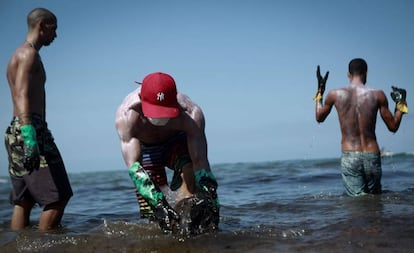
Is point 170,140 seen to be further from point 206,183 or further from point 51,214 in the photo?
point 51,214

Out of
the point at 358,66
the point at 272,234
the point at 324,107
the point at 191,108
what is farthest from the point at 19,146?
the point at 358,66

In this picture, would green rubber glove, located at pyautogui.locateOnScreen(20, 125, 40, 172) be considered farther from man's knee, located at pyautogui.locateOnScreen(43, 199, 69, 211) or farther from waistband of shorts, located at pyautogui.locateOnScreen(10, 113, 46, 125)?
man's knee, located at pyautogui.locateOnScreen(43, 199, 69, 211)

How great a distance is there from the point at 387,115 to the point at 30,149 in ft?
13.4

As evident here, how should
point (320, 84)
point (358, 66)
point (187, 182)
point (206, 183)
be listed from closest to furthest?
point (206, 183)
point (187, 182)
point (358, 66)
point (320, 84)

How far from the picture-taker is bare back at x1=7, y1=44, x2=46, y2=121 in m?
3.42

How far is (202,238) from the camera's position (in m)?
3.31

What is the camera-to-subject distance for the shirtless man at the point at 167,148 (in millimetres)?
3309

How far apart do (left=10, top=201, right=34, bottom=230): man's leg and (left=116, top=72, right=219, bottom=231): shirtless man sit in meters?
1.01

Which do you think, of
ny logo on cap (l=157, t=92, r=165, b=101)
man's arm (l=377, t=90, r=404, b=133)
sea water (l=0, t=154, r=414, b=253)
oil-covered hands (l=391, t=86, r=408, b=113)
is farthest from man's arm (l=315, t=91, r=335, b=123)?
ny logo on cap (l=157, t=92, r=165, b=101)

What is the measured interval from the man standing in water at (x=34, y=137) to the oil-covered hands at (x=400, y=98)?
4.04m

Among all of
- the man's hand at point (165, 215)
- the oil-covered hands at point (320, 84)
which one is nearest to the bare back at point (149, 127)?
the man's hand at point (165, 215)

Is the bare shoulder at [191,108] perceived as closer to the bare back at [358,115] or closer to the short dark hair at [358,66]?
the bare back at [358,115]

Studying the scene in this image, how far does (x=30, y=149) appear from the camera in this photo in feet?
10.8

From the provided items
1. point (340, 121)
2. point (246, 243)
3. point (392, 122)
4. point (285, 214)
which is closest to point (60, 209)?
point (246, 243)
